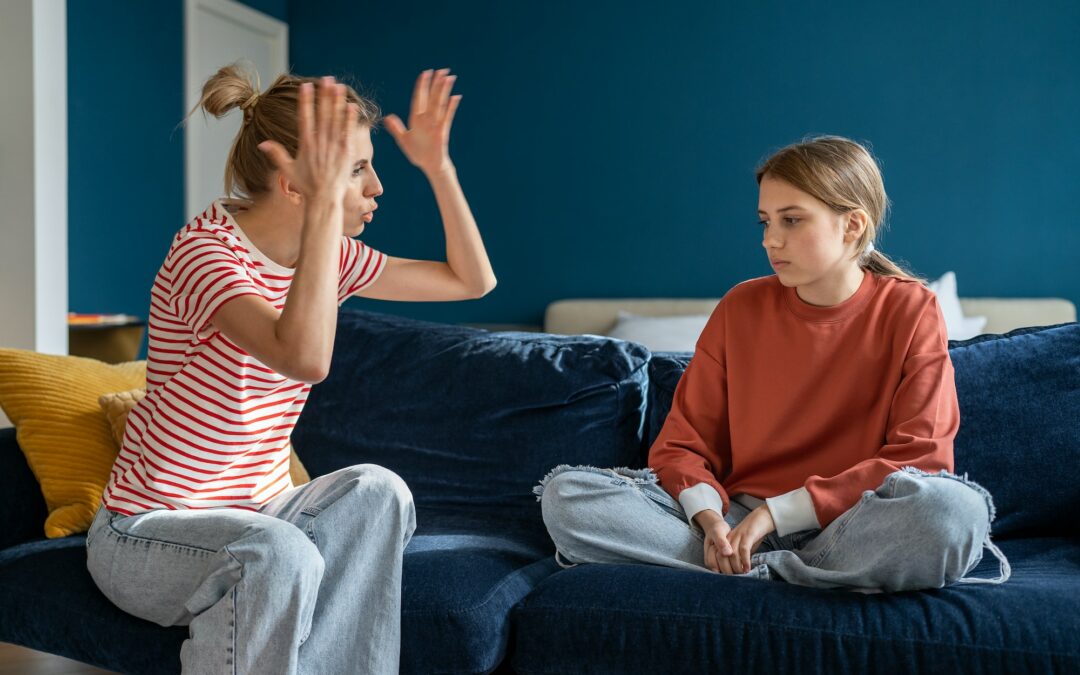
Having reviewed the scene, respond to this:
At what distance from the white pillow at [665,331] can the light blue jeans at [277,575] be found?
98.8 inches

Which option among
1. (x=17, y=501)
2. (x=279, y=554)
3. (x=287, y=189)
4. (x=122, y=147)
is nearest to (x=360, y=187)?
(x=287, y=189)

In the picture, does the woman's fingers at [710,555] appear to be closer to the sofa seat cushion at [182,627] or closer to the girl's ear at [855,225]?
the sofa seat cushion at [182,627]

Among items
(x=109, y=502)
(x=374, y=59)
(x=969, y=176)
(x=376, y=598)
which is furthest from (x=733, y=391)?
(x=374, y=59)

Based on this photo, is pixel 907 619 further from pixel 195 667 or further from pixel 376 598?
pixel 195 667

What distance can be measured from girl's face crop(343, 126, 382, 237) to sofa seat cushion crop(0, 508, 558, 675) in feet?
2.05

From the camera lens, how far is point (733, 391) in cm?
214

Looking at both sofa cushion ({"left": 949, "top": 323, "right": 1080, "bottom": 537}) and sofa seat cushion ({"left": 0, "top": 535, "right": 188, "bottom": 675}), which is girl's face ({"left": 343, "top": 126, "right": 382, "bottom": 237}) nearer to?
sofa seat cushion ({"left": 0, "top": 535, "right": 188, "bottom": 675})

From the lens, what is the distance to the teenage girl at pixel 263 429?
147 cm

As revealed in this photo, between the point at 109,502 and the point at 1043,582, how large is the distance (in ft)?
4.98

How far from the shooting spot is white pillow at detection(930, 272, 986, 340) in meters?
→ 4.11

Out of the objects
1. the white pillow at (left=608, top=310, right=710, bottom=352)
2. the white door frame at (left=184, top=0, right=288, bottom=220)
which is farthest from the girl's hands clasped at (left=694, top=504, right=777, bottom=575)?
the white door frame at (left=184, top=0, right=288, bottom=220)

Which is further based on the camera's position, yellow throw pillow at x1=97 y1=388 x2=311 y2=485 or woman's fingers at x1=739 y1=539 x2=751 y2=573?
yellow throw pillow at x1=97 y1=388 x2=311 y2=485

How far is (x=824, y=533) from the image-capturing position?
186 centimetres

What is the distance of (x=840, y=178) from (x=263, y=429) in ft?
3.74
